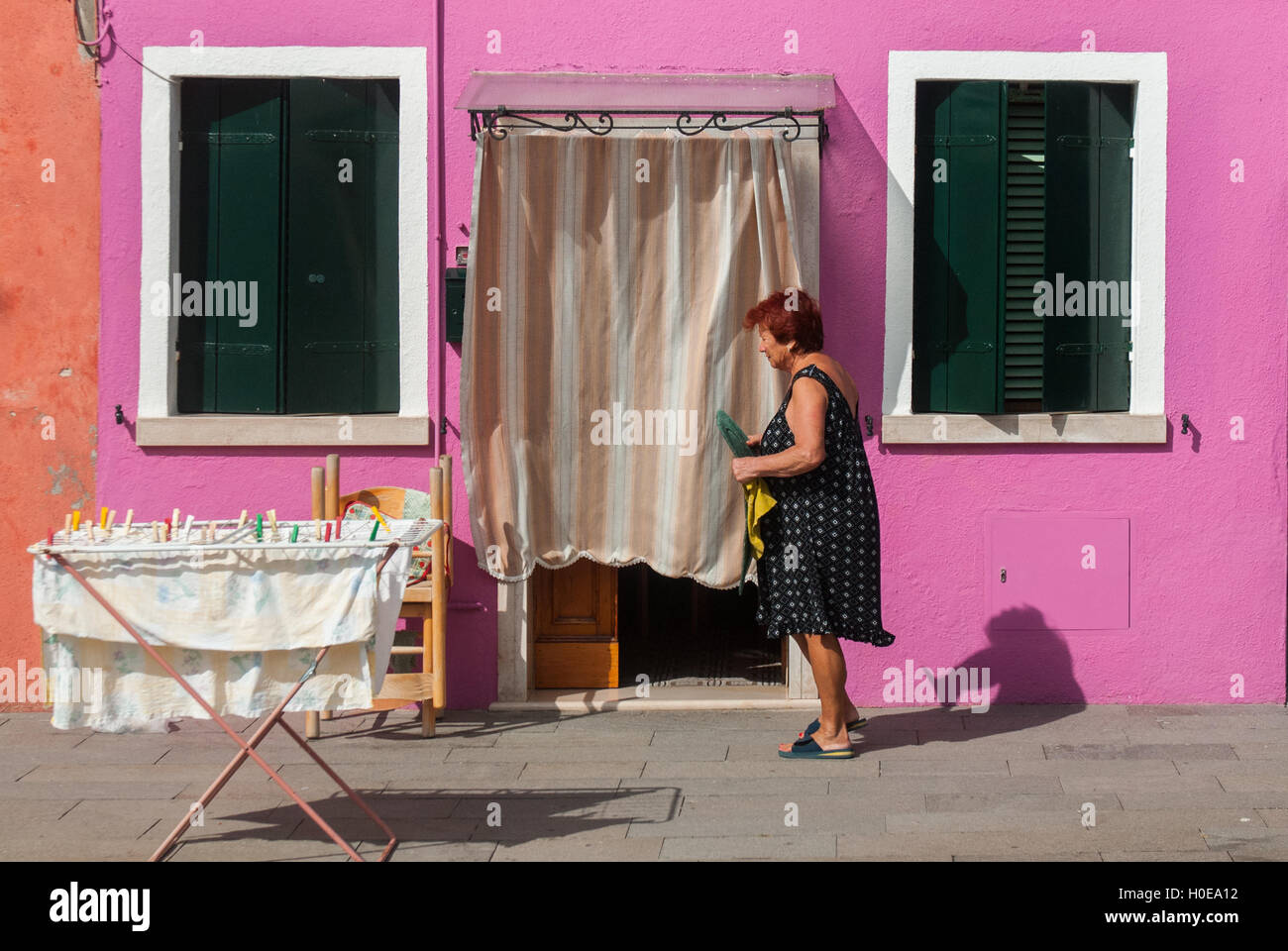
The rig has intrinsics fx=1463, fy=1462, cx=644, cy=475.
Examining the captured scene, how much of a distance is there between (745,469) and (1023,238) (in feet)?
7.24

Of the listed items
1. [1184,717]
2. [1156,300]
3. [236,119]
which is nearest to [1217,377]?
[1156,300]

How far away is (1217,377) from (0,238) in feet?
20.0

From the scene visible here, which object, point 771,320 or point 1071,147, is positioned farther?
point 1071,147

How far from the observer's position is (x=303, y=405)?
7.38 meters

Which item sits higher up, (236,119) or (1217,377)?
(236,119)

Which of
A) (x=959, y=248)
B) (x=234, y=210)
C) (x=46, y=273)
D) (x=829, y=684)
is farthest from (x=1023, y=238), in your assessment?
(x=46, y=273)

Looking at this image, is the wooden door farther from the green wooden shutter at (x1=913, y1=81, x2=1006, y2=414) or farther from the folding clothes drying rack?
the folding clothes drying rack

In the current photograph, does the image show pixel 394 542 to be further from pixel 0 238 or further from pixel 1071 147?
pixel 1071 147

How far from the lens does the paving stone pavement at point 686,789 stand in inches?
205

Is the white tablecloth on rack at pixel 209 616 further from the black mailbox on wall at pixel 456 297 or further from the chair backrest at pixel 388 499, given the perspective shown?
the black mailbox on wall at pixel 456 297

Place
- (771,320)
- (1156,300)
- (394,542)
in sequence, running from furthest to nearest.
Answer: (1156,300) < (771,320) < (394,542)

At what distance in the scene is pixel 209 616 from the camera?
4816 millimetres

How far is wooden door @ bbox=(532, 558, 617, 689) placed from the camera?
754 centimetres

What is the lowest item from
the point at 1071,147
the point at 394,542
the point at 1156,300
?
the point at 394,542
